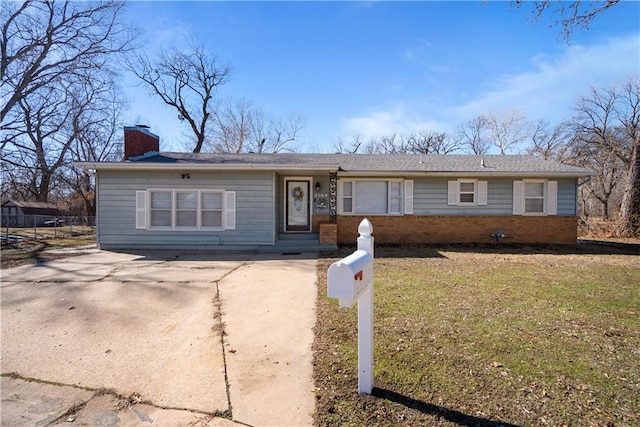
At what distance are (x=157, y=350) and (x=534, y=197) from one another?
1332 centimetres

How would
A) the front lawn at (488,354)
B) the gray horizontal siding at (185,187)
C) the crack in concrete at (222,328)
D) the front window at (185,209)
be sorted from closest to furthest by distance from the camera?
the front lawn at (488,354)
the crack in concrete at (222,328)
the gray horizontal siding at (185,187)
the front window at (185,209)

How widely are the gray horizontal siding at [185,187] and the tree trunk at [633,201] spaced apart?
16.1m

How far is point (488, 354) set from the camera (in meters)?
3.12

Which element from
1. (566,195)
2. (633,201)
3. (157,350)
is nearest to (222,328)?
(157,350)

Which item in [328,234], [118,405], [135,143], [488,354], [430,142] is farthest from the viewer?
[430,142]

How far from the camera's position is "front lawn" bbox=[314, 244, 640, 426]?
7.60ft

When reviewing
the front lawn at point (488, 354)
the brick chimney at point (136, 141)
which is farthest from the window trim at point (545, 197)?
the brick chimney at point (136, 141)

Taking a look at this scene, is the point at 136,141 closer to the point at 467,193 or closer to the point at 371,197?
the point at 371,197

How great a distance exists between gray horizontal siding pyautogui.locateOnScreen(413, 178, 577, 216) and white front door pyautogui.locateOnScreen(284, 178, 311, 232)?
4055mm

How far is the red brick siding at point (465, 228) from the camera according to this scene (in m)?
12.1

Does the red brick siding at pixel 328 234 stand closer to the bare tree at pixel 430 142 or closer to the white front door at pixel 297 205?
the white front door at pixel 297 205

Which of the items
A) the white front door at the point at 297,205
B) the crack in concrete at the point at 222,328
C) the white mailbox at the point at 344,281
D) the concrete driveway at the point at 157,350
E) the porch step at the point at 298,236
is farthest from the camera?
the white front door at the point at 297,205

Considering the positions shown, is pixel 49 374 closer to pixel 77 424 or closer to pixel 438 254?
pixel 77 424

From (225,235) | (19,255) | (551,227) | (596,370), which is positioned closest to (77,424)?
(596,370)
